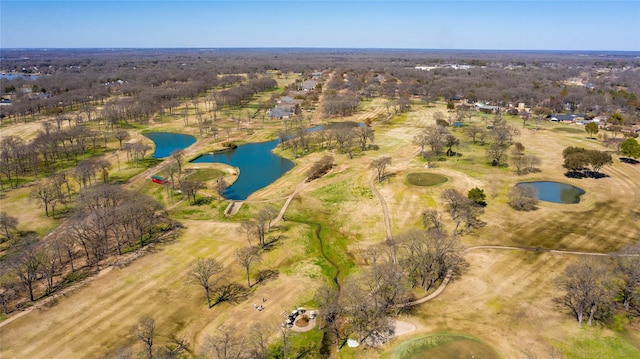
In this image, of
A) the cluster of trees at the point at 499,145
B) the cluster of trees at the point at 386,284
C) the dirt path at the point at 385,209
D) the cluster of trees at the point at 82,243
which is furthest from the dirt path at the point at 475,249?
the cluster of trees at the point at 82,243

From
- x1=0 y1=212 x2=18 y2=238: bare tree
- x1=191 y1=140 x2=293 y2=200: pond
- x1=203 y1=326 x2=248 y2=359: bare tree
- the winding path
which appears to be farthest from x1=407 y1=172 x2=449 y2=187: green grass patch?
x1=0 y1=212 x2=18 y2=238: bare tree

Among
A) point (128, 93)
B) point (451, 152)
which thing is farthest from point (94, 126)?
point (451, 152)

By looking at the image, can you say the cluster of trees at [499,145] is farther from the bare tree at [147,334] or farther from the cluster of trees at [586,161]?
the bare tree at [147,334]

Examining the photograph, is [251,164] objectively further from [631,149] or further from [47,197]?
[631,149]

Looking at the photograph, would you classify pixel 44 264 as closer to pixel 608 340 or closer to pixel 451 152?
pixel 608 340

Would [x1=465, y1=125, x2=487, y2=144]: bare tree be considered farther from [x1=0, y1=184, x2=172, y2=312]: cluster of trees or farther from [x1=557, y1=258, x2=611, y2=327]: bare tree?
[x1=0, y1=184, x2=172, y2=312]: cluster of trees

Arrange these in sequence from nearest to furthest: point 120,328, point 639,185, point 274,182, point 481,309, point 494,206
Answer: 1. point 120,328
2. point 481,309
3. point 494,206
4. point 639,185
5. point 274,182
